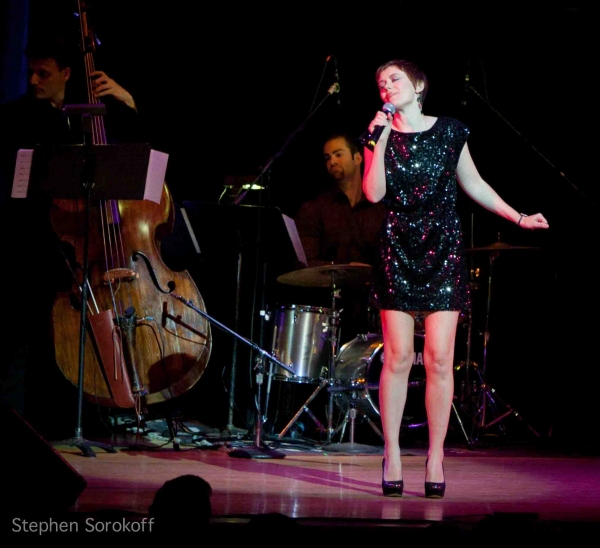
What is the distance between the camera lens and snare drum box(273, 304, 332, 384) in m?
5.78

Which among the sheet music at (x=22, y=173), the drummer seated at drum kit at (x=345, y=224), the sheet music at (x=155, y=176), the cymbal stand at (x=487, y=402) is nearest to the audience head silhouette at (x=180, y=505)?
the sheet music at (x=155, y=176)

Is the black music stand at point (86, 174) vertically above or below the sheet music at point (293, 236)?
above

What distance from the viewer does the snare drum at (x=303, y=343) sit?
19.0 feet

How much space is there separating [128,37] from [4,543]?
15.6 ft

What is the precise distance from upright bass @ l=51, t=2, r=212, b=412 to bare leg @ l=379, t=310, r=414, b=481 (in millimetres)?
1624

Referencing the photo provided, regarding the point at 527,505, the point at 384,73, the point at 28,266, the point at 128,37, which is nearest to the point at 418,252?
the point at 384,73

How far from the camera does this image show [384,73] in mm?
3459

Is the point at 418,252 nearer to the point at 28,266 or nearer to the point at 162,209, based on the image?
the point at 162,209

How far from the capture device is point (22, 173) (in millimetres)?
4234

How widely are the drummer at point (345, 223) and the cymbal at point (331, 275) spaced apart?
0.47m

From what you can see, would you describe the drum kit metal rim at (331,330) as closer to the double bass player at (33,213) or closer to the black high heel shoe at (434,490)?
the double bass player at (33,213)

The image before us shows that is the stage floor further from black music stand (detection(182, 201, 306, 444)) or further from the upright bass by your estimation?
black music stand (detection(182, 201, 306, 444))

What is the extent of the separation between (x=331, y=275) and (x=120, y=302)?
55.3 inches

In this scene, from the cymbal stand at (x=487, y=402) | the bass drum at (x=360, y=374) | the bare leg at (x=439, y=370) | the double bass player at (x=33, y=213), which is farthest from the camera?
the cymbal stand at (x=487, y=402)
